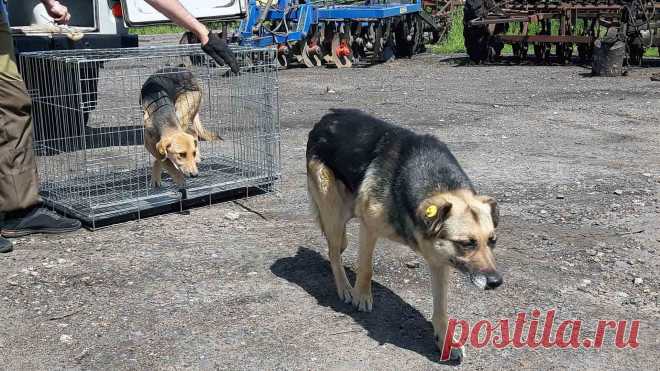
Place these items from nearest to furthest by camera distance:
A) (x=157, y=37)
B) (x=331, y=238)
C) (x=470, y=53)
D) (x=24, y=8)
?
(x=331, y=238) < (x=24, y=8) < (x=470, y=53) < (x=157, y=37)

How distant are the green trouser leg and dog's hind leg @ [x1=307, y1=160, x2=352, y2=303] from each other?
7.55ft

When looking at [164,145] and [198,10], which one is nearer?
[164,145]

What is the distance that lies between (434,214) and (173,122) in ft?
12.0

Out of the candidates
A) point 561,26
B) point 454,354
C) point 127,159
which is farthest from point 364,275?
point 561,26

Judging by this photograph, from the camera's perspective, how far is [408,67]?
52.0ft

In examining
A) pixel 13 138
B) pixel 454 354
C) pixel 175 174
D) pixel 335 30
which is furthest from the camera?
pixel 335 30

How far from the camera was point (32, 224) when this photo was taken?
18.0 feet

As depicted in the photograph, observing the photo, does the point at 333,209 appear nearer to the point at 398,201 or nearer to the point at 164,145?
the point at 398,201

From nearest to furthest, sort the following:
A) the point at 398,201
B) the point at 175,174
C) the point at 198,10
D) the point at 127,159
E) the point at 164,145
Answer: the point at 398,201 < the point at 164,145 < the point at 175,174 < the point at 127,159 < the point at 198,10

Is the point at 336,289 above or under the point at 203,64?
under

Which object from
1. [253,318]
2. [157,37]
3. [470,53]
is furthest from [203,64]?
[157,37]

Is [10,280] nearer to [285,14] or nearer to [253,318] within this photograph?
[253,318]

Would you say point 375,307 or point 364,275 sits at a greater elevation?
point 364,275

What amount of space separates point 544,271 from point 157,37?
21874mm
